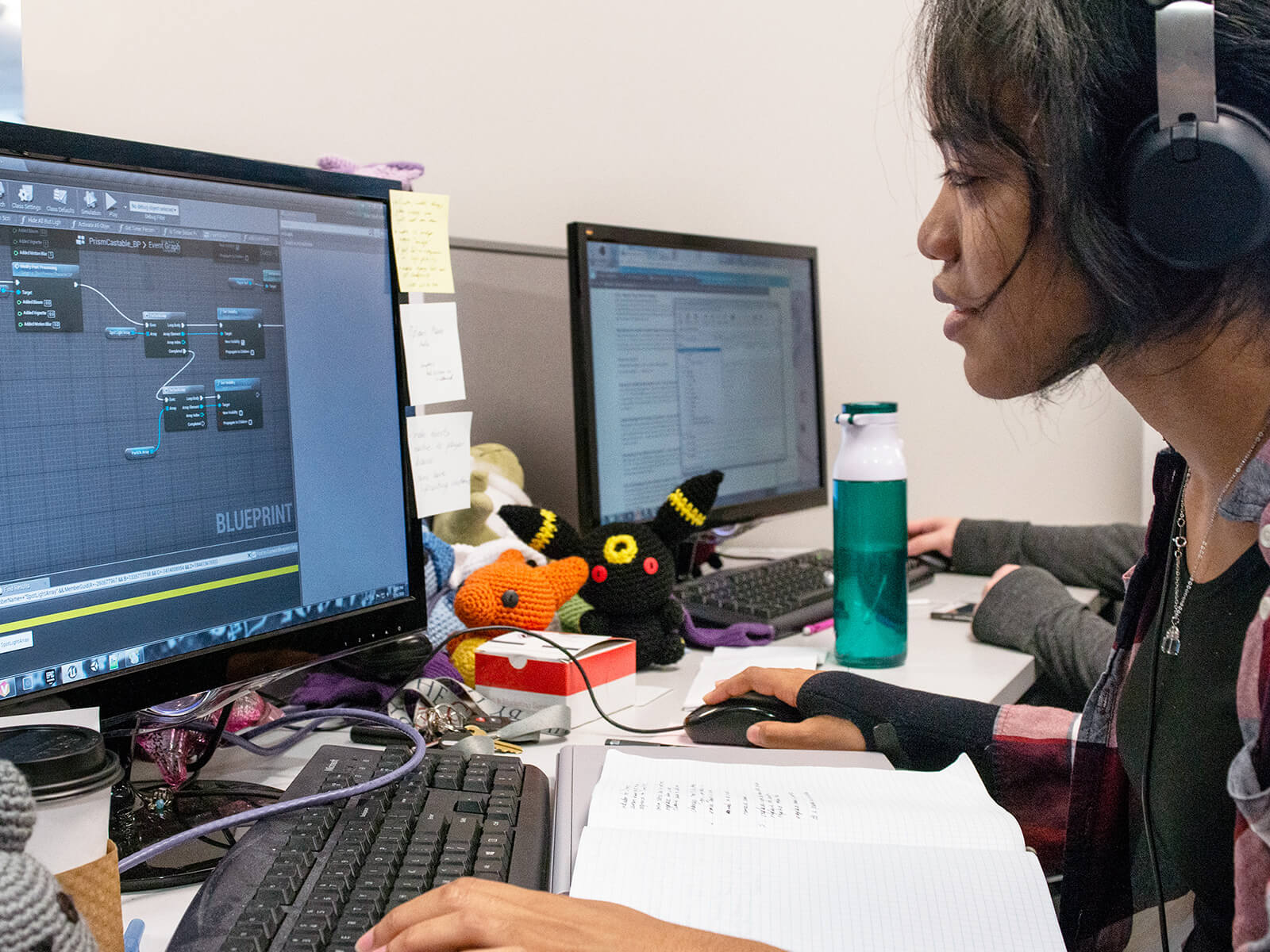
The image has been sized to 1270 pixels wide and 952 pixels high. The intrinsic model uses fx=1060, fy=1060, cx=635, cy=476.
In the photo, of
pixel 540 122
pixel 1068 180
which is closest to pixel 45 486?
pixel 1068 180

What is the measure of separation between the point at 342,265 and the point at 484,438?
614mm

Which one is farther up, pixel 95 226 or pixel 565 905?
pixel 95 226

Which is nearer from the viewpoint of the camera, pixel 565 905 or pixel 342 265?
pixel 565 905

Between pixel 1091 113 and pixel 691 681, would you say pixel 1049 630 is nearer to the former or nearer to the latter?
pixel 691 681

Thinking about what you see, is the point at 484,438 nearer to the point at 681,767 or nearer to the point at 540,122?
the point at 540,122

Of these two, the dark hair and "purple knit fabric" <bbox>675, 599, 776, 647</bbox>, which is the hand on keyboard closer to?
the dark hair

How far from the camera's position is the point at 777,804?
0.60 metres

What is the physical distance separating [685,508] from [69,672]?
2.22ft

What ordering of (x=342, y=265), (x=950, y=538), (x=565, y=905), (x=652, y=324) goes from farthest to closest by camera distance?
1. (x=950, y=538)
2. (x=652, y=324)
3. (x=342, y=265)
4. (x=565, y=905)

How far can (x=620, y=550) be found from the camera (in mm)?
1067

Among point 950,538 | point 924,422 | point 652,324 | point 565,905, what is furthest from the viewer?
point 924,422

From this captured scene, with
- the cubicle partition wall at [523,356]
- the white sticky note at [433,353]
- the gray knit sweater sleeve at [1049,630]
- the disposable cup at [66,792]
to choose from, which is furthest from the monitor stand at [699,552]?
the disposable cup at [66,792]

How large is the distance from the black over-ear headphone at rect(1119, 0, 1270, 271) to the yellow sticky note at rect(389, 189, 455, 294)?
0.51 metres

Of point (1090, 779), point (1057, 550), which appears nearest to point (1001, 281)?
point (1090, 779)
